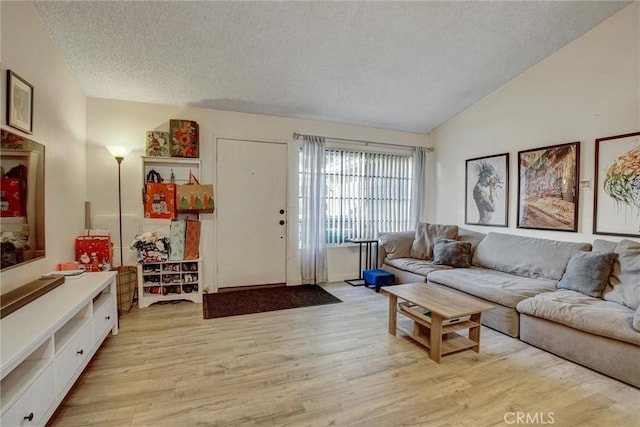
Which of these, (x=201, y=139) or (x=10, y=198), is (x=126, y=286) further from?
(x=201, y=139)

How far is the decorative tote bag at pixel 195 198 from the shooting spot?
3.49 m

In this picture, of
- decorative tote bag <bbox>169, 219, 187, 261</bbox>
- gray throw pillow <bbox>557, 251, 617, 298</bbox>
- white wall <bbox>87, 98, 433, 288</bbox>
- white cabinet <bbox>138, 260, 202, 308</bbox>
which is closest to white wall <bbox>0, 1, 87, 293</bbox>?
white wall <bbox>87, 98, 433, 288</bbox>

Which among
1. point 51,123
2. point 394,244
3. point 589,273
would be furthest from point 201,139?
point 589,273

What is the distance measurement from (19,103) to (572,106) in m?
4.82

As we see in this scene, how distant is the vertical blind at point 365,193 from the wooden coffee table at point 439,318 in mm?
Result: 1913

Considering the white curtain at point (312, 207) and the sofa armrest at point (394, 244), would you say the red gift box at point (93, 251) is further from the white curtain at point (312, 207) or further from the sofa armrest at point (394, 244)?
the sofa armrest at point (394, 244)

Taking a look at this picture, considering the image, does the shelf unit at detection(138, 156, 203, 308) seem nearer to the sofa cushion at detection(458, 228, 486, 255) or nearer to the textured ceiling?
the textured ceiling

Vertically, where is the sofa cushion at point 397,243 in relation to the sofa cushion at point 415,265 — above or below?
above

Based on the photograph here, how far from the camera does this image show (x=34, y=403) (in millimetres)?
1377

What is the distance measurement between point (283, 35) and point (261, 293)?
2873mm

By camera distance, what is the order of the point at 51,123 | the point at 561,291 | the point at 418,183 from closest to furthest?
the point at 51,123 → the point at 561,291 → the point at 418,183

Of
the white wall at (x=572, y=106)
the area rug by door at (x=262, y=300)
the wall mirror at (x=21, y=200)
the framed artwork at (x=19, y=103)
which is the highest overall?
the white wall at (x=572, y=106)

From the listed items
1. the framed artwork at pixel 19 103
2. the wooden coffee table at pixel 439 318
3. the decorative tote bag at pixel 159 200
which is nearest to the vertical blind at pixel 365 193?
the wooden coffee table at pixel 439 318

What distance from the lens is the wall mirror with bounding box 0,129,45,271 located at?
1.84 m
